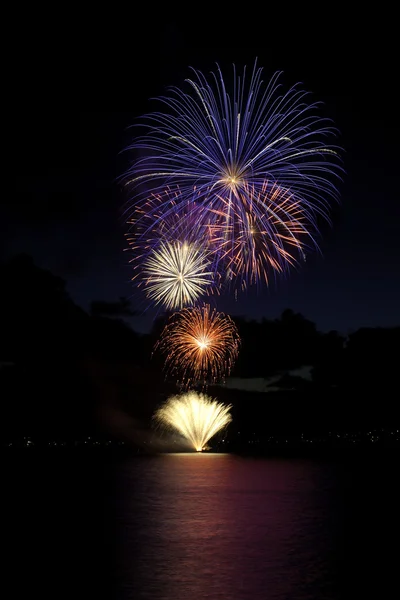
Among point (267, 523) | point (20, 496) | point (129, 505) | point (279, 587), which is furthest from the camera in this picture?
point (20, 496)

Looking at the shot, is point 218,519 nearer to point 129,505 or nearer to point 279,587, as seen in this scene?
point 129,505

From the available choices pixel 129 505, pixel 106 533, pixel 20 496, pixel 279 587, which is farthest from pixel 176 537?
pixel 20 496

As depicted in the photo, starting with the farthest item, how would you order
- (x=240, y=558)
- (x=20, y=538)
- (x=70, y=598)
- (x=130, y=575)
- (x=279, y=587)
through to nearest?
(x=20, y=538) < (x=240, y=558) < (x=130, y=575) < (x=279, y=587) < (x=70, y=598)

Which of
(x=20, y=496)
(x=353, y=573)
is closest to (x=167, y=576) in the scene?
(x=353, y=573)

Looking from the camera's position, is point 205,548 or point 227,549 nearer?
point 227,549

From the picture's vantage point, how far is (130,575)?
60.8 ft

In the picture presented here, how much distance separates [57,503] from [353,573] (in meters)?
27.5

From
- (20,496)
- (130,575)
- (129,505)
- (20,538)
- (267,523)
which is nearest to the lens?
(130,575)

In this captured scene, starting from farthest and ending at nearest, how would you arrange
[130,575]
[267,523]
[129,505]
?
[129,505]
[267,523]
[130,575]

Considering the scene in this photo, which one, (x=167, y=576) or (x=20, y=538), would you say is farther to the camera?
(x=20, y=538)

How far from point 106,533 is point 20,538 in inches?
144

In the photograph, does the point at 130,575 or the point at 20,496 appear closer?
the point at 130,575

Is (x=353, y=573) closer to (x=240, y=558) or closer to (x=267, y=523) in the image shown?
(x=240, y=558)

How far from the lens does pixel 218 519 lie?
33.1 metres
